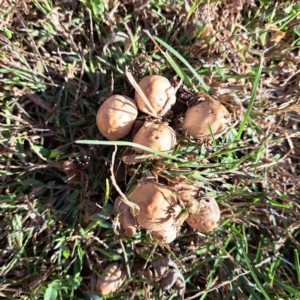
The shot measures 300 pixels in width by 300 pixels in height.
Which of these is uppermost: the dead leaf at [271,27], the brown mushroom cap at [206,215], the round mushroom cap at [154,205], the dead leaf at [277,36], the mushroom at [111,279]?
the dead leaf at [271,27]

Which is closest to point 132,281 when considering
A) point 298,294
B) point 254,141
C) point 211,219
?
point 211,219

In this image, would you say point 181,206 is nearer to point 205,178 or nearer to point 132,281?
point 205,178

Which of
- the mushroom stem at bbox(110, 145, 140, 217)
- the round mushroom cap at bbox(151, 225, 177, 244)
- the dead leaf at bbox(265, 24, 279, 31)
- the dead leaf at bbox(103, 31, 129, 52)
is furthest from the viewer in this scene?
the dead leaf at bbox(265, 24, 279, 31)

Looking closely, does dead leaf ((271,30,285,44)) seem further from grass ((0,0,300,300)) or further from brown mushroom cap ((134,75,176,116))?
brown mushroom cap ((134,75,176,116))

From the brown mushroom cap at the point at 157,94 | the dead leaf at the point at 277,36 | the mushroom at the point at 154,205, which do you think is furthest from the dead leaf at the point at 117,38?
the dead leaf at the point at 277,36

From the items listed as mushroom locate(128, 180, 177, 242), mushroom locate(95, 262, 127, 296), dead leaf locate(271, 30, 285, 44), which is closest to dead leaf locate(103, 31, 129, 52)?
mushroom locate(128, 180, 177, 242)

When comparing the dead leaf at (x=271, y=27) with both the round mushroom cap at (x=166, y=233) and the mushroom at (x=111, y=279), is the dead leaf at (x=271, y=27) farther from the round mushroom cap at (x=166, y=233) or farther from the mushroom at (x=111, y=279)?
the mushroom at (x=111, y=279)

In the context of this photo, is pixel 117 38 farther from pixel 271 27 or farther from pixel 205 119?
pixel 271 27

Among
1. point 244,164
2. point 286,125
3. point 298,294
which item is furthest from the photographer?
point 286,125

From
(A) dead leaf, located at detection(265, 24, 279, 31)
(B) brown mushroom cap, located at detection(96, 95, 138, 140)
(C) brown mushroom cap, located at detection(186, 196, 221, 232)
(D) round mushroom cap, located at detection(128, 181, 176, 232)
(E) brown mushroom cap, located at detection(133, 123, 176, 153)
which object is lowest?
(C) brown mushroom cap, located at detection(186, 196, 221, 232)
